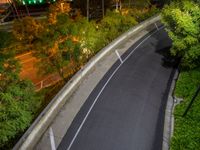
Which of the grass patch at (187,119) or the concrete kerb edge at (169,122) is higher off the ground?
the grass patch at (187,119)

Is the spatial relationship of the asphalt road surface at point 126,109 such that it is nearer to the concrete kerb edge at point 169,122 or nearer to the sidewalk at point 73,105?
the concrete kerb edge at point 169,122

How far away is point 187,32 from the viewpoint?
1064 inches

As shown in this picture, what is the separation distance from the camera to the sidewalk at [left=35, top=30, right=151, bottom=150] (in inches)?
712

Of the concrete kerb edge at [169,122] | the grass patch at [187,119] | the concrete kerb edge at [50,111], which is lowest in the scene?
the concrete kerb edge at [169,122]

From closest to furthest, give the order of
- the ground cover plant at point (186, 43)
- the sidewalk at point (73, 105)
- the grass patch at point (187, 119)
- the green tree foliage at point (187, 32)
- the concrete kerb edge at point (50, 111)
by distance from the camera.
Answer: the concrete kerb edge at point (50, 111)
the grass patch at point (187, 119)
the sidewalk at point (73, 105)
the ground cover plant at point (186, 43)
the green tree foliage at point (187, 32)

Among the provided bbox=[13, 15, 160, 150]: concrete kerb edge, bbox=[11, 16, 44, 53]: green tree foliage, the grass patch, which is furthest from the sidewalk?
bbox=[11, 16, 44, 53]: green tree foliage

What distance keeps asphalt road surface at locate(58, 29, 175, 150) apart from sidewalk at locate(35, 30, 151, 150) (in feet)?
1.56

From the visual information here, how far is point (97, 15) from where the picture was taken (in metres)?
51.4

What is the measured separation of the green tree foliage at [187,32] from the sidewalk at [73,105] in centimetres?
735

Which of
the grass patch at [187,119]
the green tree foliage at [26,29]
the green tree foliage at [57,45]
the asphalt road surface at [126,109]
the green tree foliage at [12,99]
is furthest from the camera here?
the green tree foliage at [26,29]

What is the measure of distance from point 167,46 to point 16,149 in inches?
1016

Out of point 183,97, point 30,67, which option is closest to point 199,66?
point 183,97

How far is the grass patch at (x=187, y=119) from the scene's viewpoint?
1792 cm

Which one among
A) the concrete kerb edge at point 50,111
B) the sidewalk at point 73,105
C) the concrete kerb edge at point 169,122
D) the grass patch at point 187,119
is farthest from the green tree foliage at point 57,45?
the grass patch at point 187,119
